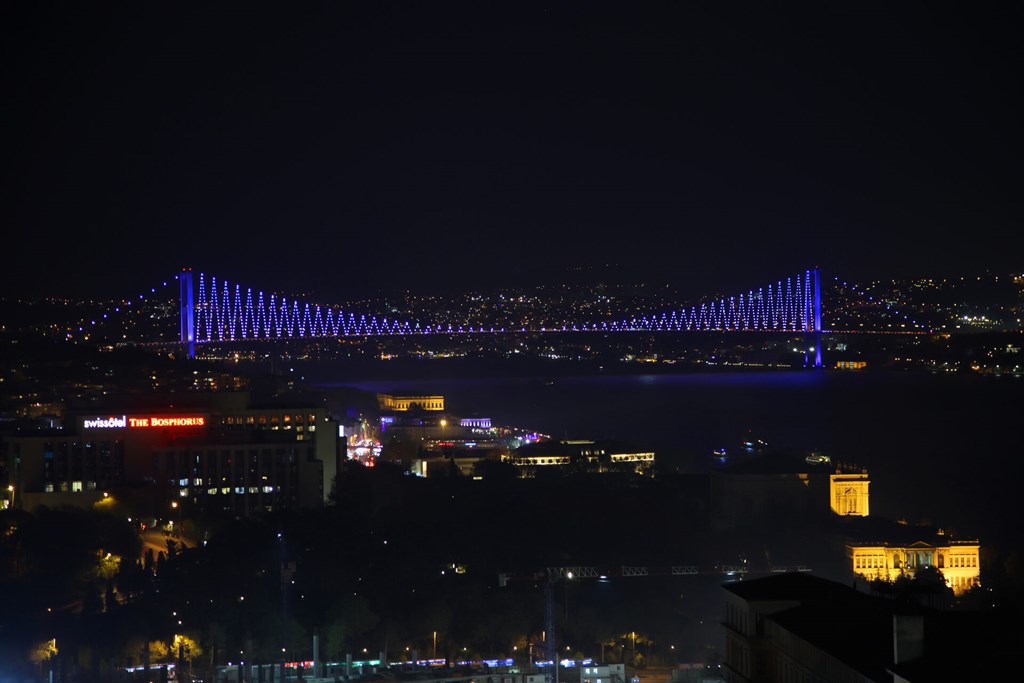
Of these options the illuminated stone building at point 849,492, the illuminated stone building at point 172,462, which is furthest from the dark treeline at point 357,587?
the illuminated stone building at point 849,492

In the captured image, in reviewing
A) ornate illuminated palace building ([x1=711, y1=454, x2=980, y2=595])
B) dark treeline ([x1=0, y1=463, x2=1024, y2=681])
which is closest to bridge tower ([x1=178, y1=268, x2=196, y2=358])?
ornate illuminated palace building ([x1=711, y1=454, x2=980, y2=595])

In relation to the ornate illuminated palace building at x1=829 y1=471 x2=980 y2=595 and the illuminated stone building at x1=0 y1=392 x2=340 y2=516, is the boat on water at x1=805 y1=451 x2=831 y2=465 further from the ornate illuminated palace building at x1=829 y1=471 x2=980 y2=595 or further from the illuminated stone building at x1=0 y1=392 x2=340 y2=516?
the ornate illuminated palace building at x1=829 y1=471 x2=980 y2=595

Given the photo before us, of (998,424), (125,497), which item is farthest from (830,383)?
(125,497)

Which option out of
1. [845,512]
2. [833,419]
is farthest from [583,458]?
[833,419]

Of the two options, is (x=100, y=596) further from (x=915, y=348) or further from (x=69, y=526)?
(x=915, y=348)

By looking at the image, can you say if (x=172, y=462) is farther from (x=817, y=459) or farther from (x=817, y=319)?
(x=817, y=319)
